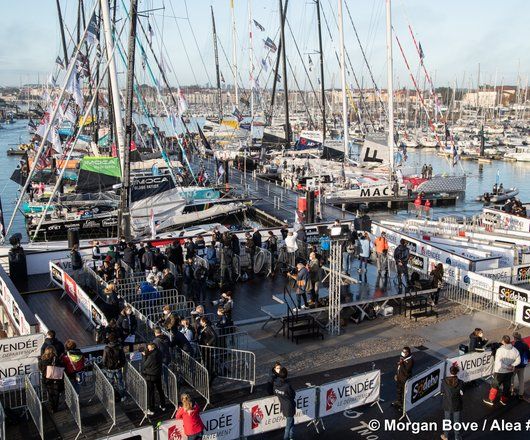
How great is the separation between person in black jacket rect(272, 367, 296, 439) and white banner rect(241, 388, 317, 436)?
211 millimetres

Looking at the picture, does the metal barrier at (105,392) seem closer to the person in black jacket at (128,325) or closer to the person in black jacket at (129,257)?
the person in black jacket at (128,325)

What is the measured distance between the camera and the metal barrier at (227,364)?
Answer: 500 inches

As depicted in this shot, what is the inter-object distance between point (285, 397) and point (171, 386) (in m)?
2.48

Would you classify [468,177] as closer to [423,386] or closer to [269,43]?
[269,43]

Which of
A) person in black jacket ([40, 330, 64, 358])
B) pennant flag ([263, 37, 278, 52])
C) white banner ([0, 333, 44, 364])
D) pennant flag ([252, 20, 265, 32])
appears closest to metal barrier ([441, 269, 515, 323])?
person in black jacket ([40, 330, 64, 358])

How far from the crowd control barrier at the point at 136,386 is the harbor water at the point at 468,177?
30700mm

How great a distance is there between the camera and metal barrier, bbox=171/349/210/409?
1201 centimetres

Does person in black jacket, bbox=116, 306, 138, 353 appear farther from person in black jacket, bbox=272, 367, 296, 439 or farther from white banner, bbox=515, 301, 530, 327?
white banner, bbox=515, 301, 530, 327

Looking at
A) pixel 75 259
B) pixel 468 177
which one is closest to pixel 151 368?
pixel 75 259

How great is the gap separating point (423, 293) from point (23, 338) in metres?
11.1

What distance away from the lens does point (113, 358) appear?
11.6 metres

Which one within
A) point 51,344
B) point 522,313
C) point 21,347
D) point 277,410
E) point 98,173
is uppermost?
point 98,173

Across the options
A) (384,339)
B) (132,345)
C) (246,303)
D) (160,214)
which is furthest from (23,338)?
(160,214)

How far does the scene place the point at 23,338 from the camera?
42.4 ft
